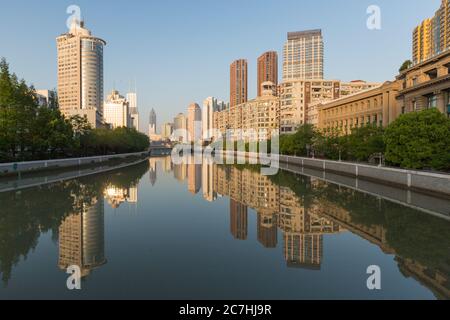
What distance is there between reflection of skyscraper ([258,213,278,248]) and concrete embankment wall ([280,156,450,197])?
12434mm

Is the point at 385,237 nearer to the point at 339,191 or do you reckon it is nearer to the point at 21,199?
the point at 339,191

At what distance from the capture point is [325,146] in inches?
1972

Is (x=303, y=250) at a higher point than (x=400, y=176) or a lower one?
lower

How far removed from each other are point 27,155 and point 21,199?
877 inches

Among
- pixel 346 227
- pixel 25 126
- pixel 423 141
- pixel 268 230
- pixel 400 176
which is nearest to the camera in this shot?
pixel 268 230

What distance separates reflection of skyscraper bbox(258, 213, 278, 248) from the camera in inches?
447

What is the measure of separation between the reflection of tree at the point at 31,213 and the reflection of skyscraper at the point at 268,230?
7.59 metres

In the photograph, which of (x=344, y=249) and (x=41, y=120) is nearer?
(x=344, y=249)

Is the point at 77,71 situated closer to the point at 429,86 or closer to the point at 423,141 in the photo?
the point at 429,86

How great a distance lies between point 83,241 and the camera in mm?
11109

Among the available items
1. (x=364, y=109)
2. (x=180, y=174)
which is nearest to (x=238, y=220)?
(x=180, y=174)

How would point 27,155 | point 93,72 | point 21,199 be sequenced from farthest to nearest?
point 93,72 → point 27,155 → point 21,199

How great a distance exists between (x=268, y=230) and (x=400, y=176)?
1743cm

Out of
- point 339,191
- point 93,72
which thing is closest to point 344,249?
point 339,191
